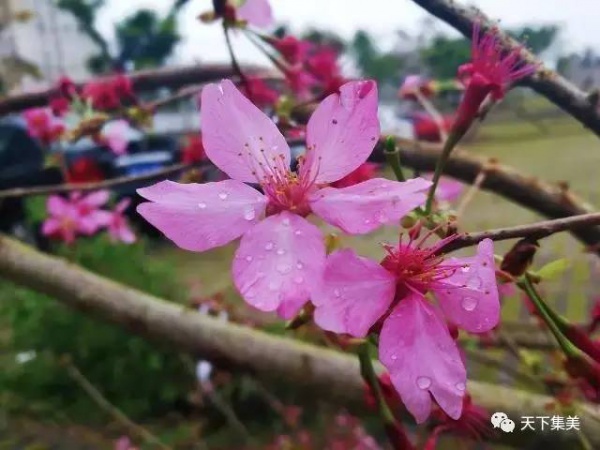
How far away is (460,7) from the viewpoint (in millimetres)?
335

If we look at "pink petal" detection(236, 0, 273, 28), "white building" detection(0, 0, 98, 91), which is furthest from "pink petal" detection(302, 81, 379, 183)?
"white building" detection(0, 0, 98, 91)

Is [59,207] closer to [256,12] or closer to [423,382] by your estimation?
[256,12]

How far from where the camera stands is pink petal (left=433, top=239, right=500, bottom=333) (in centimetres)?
21

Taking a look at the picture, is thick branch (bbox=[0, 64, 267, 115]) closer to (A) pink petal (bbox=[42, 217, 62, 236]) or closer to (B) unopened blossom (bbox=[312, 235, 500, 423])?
(A) pink petal (bbox=[42, 217, 62, 236])

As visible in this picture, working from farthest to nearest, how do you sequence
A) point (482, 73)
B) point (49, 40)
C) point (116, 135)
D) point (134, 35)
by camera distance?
point (49, 40) < point (134, 35) < point (116, 135) < point (482, 73)

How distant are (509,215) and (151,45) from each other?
2172 millimetres

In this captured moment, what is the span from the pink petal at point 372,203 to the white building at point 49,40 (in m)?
2.31

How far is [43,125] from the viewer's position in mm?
1122

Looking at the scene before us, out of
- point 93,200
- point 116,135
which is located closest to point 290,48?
point 116,135

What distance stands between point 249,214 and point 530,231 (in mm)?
89

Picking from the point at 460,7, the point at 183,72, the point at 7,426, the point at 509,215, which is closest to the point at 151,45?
the point at 7,426

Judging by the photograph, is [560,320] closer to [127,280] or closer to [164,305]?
[164,305]

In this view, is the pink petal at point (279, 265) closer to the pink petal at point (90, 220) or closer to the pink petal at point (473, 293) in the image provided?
the pink petal at point (473, 293)

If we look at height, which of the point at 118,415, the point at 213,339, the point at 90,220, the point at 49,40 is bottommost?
the point at 49,40
